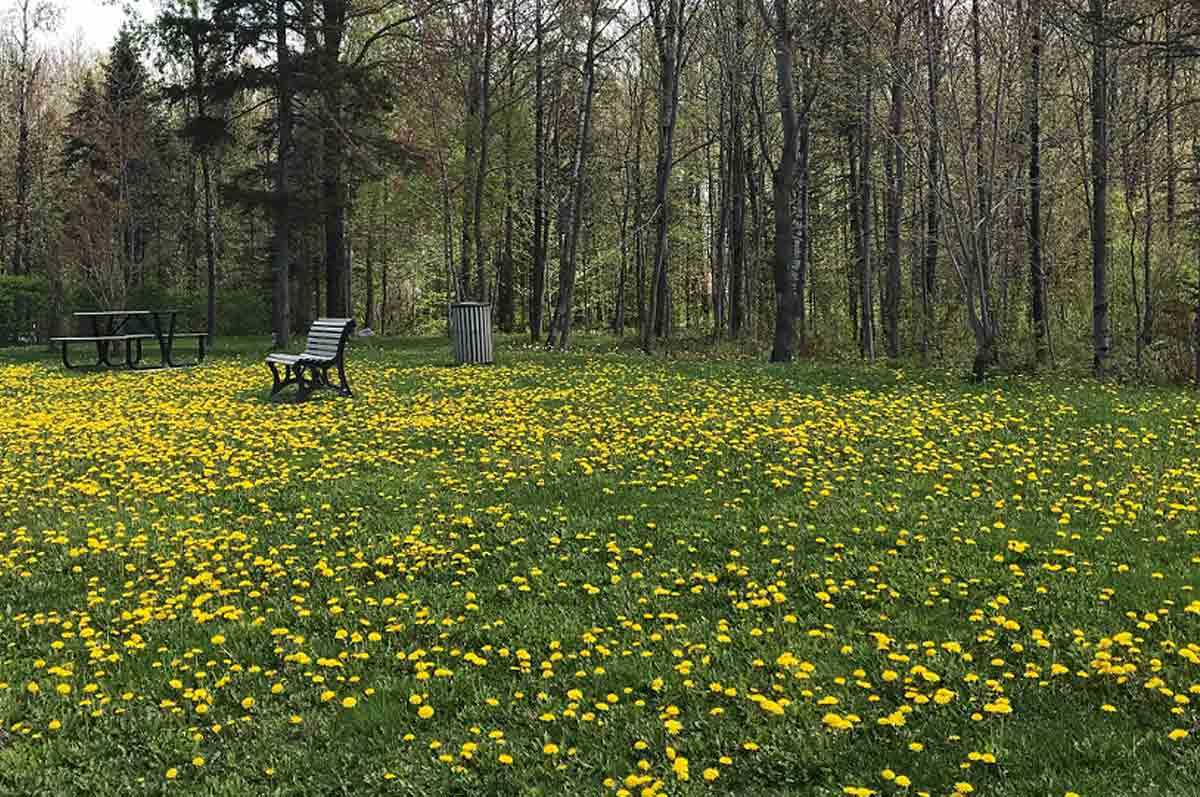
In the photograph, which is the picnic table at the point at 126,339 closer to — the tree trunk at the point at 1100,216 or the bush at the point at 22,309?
the bush at the point at 22,309

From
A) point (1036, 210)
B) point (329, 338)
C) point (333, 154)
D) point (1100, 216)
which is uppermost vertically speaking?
point (333, 154)

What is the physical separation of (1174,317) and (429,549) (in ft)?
51.5

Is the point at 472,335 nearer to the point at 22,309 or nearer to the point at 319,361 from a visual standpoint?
the point at 319,361

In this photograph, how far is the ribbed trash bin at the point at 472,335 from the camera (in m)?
16.9

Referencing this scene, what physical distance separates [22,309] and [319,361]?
1940 cm

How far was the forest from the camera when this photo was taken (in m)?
14.6

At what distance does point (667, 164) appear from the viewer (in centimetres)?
1930

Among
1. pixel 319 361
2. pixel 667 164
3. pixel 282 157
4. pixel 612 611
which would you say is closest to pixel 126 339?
pixel 282 157

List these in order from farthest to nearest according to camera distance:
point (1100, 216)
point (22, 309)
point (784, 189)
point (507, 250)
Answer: point (507, 250)
point (22, 309)
point (784, 189)
point (1100, 216)

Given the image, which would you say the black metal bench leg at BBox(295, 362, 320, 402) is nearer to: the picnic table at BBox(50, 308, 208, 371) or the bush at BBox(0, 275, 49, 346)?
the picnic table at BBox(50, 308, 208, 371)

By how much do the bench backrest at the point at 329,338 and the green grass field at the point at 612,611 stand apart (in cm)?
314

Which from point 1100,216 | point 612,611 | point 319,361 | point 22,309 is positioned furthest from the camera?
point 22,309

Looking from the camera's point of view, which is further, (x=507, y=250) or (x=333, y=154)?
(x=507, y=250)

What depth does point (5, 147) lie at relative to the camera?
1390 inches
